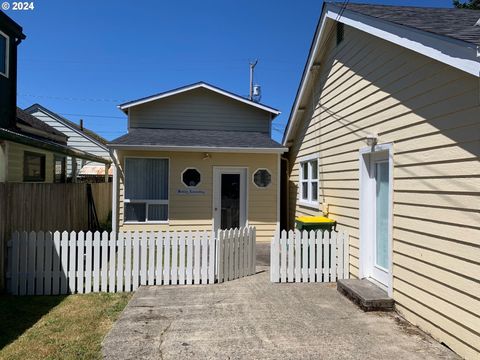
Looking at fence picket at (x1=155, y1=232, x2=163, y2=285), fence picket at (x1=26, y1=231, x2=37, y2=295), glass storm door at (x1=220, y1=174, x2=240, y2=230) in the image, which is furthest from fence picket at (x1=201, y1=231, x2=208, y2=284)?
glass storm door at (x1=220, y1=174, x2=240, y2=230)

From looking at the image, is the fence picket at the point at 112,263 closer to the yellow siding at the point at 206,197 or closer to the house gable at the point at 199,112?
the yellow siding at the point at 206,197

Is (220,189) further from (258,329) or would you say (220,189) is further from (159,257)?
(258,329)

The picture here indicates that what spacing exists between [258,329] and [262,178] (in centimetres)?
698

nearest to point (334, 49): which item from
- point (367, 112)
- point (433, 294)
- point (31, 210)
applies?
point (367, 112)

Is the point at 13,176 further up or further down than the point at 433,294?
further up

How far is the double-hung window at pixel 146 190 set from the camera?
10.8m

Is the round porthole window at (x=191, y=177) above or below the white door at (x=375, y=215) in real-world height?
above

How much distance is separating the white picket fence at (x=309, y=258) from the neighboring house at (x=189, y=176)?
13.6 ft

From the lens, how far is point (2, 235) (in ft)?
20.1

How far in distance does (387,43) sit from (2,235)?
6764 millimetres

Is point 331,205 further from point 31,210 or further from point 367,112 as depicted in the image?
point 31,210

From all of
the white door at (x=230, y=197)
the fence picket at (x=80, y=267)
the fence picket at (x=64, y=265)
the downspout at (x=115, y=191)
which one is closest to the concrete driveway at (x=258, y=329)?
the fence picket at (x=80, y=267)

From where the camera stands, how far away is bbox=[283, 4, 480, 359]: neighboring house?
396 cm

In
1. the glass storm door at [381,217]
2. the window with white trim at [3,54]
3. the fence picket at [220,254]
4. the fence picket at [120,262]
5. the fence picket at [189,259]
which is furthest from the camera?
the window with white trim at [3,54]
